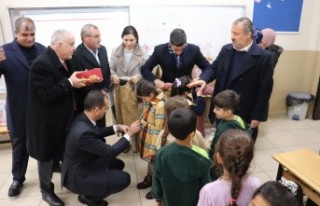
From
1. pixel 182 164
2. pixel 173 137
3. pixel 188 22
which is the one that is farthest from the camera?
pixel 188 22

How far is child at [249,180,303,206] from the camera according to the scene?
84 centimetres

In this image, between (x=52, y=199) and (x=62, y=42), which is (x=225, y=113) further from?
(x=52, y=199)

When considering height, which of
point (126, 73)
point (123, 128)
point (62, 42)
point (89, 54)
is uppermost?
point (62, 42)

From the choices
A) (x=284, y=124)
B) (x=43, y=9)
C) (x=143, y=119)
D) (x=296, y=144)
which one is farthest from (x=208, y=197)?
(x=284, y=124)

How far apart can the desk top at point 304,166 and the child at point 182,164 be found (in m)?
0.78

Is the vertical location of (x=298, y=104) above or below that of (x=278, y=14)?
below

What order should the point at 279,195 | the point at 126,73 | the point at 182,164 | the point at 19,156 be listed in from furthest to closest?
the point at 126,73
the point at 19,156
the point at 182,164
the point at 279,195

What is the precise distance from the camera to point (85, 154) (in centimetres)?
188

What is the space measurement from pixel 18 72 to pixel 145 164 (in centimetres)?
151

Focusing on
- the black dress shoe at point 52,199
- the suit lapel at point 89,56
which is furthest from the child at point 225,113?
the black dress shoe at point 52,199

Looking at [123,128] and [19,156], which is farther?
[19,156]

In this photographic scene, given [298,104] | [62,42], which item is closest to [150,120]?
[62,42]

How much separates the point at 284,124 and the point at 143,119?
2592 mm

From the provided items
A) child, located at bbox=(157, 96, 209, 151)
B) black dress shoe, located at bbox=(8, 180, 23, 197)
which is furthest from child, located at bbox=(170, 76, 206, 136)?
black dress shoe, located at bbox=(8, 180, 23, 197)
